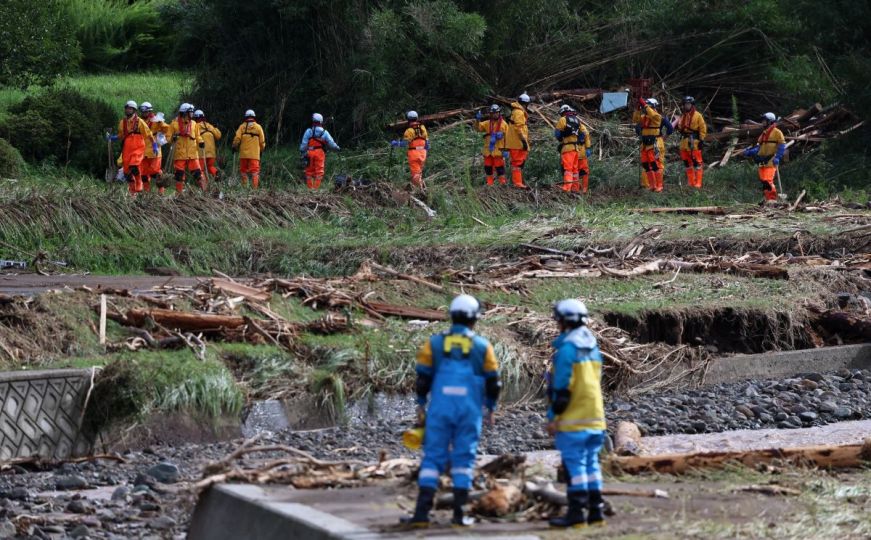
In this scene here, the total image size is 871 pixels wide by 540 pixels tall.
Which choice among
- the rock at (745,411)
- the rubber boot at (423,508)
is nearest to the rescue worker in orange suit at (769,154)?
the rock at (745,411)

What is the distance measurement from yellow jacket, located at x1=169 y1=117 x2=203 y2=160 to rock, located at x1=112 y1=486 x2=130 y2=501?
17.1 metres

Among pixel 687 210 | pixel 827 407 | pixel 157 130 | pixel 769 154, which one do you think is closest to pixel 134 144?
pixel 157 130

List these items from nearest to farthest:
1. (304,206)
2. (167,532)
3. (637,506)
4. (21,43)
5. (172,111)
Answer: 1. (637,506)
2. (167,532)
3. (304,206)
4. (21,43)
5. (172,111)

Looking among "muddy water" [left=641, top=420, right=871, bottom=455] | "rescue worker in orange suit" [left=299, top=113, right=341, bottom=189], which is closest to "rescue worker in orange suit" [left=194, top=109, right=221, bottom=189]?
"rescue worker in orange suit" [left=299, top=113, right=341, bottom=189]

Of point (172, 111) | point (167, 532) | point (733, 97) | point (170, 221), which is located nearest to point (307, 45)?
point (172, 111)

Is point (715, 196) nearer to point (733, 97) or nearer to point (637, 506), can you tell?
point (733, 97)

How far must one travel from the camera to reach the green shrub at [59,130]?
32.8 metres

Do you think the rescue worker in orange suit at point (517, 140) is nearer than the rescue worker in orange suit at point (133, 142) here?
No

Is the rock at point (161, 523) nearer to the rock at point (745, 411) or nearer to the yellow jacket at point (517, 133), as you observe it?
the rock at point (745, 411)

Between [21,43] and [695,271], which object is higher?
[21,43]

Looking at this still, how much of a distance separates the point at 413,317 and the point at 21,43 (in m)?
19.1

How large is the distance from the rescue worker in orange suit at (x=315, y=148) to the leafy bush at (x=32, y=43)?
24.3 feet

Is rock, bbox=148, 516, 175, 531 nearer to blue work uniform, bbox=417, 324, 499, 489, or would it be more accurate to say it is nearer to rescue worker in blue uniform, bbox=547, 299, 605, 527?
blue work uniform, bbox=417, 324, 499, 489

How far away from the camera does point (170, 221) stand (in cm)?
2211
